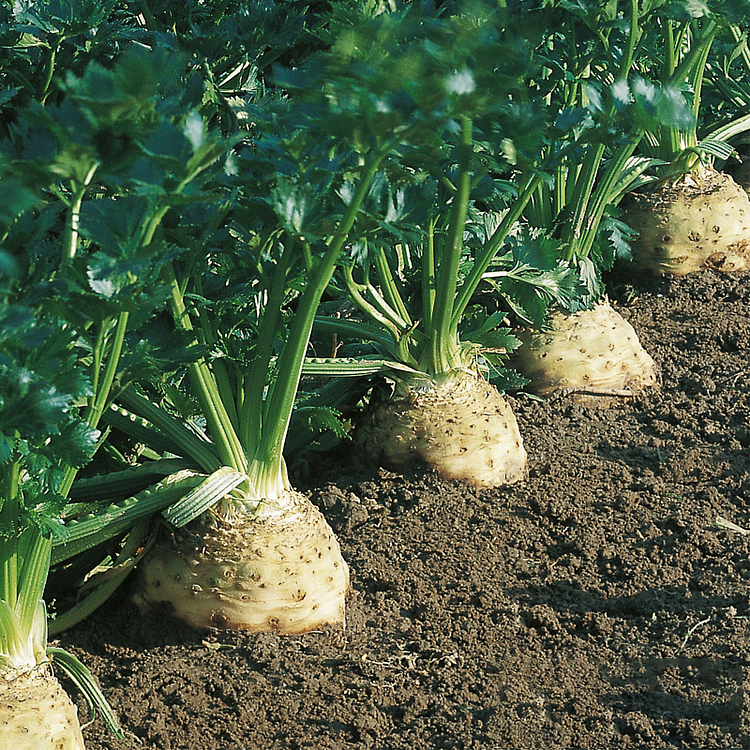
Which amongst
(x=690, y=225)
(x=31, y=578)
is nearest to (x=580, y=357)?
(x=690, y=225)

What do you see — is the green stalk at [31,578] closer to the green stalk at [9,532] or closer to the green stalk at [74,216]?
the green stalk at [9,532]

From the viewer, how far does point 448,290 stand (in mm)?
2852

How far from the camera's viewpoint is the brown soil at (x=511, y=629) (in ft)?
7.14

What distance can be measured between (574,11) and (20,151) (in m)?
1.79

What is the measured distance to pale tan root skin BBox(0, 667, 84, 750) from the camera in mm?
1910

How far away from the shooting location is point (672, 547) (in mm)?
2801

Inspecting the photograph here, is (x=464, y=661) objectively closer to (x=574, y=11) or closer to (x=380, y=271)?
(x=380, y=271)

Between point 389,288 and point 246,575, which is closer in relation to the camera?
point 246,575

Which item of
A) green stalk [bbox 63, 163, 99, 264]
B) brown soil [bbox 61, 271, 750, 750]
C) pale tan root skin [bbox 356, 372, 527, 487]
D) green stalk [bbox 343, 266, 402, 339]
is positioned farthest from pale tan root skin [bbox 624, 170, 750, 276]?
green stalk [bbox 63, 163, 99, 264]

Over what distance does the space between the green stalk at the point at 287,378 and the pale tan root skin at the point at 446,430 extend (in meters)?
0.64

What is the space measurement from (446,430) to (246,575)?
89 centimetres

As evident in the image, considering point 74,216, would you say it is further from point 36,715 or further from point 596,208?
point 596,208

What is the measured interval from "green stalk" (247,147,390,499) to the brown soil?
0.38 meters

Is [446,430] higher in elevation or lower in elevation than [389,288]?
lower
